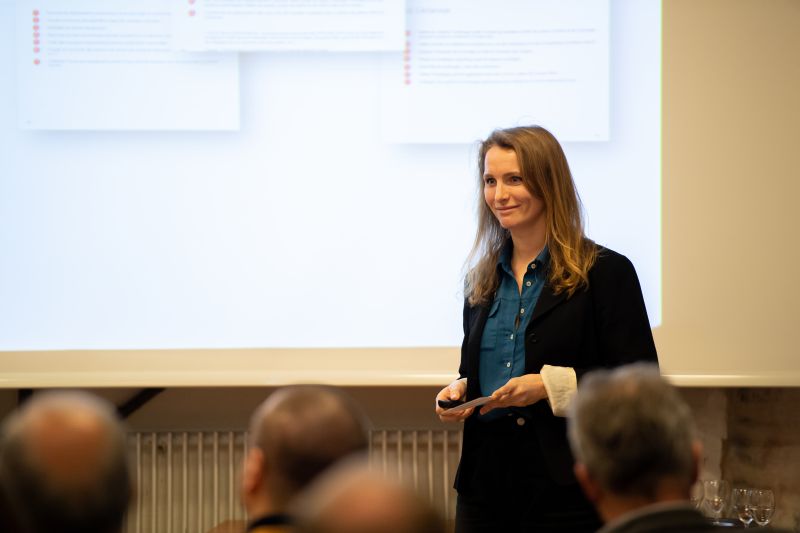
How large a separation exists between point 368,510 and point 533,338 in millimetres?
1503

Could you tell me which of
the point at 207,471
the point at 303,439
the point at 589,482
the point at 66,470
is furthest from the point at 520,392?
the point at 207,471

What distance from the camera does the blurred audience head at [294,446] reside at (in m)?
1.32

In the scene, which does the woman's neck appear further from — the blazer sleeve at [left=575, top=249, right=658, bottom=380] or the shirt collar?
the blazer sleeve at [left=575, top=249, right=658, bottom=380]

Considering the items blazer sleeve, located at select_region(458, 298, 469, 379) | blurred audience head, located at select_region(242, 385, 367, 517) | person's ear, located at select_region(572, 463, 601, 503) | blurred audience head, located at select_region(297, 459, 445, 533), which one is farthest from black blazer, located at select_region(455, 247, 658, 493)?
blurred audience head, located at select_region(297, 459, 445, 533)

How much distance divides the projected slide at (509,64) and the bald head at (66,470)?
2.63 meters

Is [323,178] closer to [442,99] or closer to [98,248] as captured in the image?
[442,99]

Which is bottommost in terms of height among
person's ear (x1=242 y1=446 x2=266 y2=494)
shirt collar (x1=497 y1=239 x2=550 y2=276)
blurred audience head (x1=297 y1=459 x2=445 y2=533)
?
person's ear (x1=242 y1=446 x2=266 y2=494)

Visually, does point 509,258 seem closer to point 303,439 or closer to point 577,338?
point 577,338

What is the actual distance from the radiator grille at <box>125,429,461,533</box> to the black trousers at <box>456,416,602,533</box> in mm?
1556

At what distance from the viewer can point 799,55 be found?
3.54 meters

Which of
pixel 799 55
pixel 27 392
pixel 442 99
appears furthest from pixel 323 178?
pixel 799 55

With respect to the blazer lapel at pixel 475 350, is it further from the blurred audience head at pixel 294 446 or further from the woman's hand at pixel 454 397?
the blurred audience head at pixel 294 446

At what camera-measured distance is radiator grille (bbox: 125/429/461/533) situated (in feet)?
12.8

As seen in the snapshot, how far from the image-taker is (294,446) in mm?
1328
